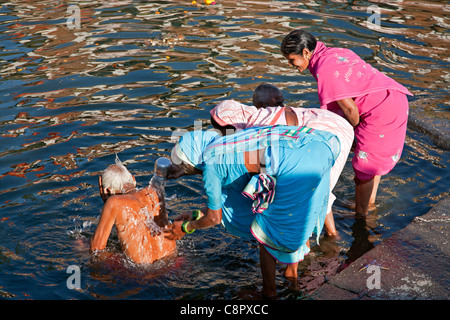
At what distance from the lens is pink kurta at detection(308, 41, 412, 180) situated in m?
4.52

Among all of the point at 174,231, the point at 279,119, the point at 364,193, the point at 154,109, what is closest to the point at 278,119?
the point at 279,119

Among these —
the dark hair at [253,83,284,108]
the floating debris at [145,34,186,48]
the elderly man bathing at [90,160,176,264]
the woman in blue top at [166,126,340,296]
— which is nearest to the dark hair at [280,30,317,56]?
the dark hair at [253,83,284,108]

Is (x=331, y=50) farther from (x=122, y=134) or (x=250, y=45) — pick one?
(x=250, y=45)

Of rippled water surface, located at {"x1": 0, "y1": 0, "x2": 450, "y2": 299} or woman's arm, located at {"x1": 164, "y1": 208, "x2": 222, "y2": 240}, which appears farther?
rippled water surface, located at {"x1": 0, "y1": 0, "x2": 450, "y2": 299}

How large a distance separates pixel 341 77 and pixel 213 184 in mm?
1664

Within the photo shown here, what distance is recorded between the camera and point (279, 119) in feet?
13.7

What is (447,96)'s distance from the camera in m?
8.05

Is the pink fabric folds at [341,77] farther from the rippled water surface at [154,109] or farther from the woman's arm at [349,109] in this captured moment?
the rippled water surface at [154,109]

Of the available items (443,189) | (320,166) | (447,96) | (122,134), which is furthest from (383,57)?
(320,166)

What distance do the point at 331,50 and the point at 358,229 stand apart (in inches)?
72.4

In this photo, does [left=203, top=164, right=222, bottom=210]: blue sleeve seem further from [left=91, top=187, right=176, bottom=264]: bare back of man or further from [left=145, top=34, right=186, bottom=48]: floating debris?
[left=145, top=34, right=186, bottom=48]: floating debris

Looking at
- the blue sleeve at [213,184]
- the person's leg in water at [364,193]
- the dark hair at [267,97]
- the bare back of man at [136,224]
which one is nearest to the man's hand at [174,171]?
the blue sleeve at [213,184]

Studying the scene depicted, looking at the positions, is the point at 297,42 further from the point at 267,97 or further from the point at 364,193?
the point at 364,193
